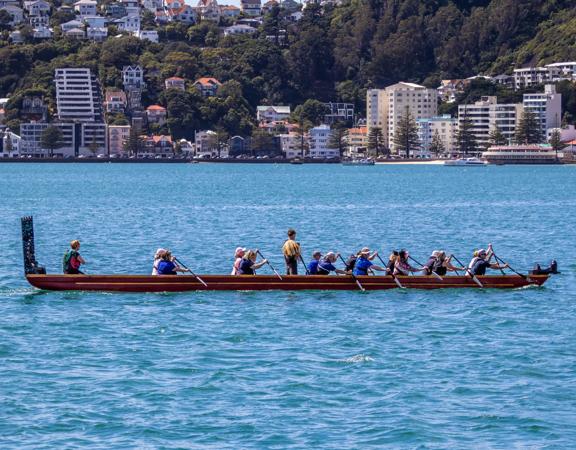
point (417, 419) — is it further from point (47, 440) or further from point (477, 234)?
point (477, 234)

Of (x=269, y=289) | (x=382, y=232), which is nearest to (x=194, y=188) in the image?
(x=382, y=232)

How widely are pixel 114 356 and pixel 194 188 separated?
110320mm

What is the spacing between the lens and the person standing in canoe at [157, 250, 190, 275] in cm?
4053

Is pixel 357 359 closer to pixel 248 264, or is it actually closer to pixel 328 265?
pixel 328 265

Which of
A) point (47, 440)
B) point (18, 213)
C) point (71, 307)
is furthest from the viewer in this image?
point (18, 213)

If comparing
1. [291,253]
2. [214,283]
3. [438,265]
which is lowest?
[214,283]

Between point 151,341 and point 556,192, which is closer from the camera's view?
point 151,341

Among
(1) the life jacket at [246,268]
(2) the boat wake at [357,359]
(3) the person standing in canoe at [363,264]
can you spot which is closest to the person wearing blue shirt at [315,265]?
(3) the person standing in canoe at [363,264]

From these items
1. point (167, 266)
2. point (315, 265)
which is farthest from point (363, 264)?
point (167, 266)

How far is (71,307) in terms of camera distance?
128 feet

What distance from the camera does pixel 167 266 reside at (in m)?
40.8

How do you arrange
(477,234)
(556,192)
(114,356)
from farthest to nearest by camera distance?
(556,192) < (477,234) < (114,356)

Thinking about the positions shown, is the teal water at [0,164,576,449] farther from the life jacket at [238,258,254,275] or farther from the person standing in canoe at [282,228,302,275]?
the person standing in canoe at [282,228,302,275]

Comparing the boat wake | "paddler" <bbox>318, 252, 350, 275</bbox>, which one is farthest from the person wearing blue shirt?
the boat wake
